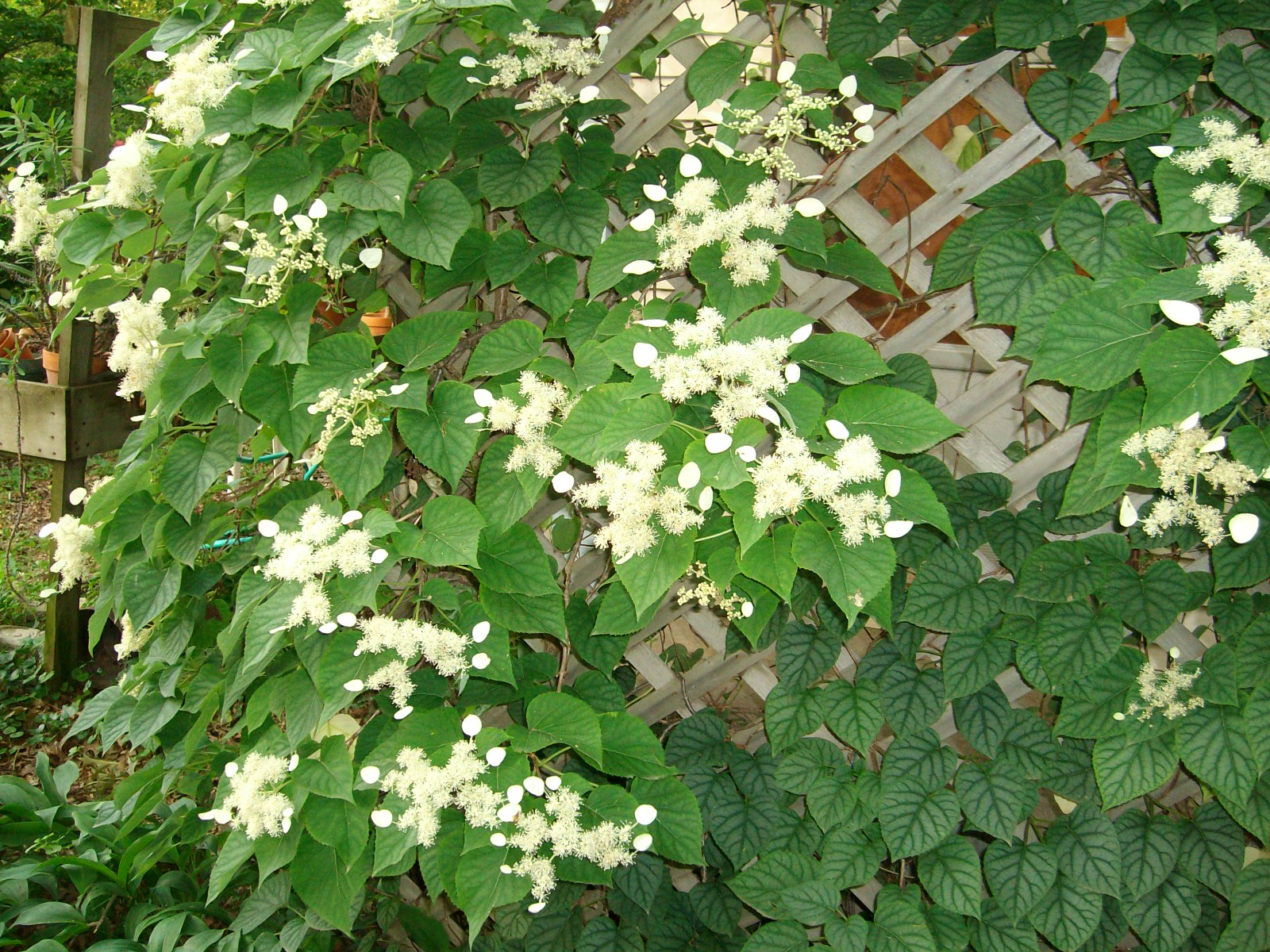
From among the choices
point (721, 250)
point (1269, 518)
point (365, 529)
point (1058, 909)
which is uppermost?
point (721, 250)

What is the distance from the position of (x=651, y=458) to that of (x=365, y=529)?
16.2 inches

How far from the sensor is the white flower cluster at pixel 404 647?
112cm

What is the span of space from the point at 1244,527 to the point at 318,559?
1.07 metres

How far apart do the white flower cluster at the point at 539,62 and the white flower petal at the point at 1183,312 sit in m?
0.79

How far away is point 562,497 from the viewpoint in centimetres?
140

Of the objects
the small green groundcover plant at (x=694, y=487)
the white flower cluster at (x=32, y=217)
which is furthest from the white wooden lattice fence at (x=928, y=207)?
the white flower cluster at (x=32, y=217)

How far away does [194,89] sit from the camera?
124cm

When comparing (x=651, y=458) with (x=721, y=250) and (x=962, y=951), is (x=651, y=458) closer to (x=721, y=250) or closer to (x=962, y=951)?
(x=721, y=250)

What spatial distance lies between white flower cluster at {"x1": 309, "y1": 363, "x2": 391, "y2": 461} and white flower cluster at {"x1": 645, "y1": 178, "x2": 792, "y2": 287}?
0.42 metres

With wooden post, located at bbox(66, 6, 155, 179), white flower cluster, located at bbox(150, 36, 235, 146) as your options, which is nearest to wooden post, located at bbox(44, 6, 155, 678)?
wooden post, located at bbox(66, 6, 155, 179)

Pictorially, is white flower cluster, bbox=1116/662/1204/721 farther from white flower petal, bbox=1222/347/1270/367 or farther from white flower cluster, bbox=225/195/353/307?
white flower cluster, bbox=225/195/353/307

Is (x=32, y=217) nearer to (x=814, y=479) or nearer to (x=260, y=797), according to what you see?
(x=260, y=797)

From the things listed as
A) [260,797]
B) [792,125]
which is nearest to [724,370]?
[792,125]

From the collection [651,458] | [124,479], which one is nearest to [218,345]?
[124,479]
